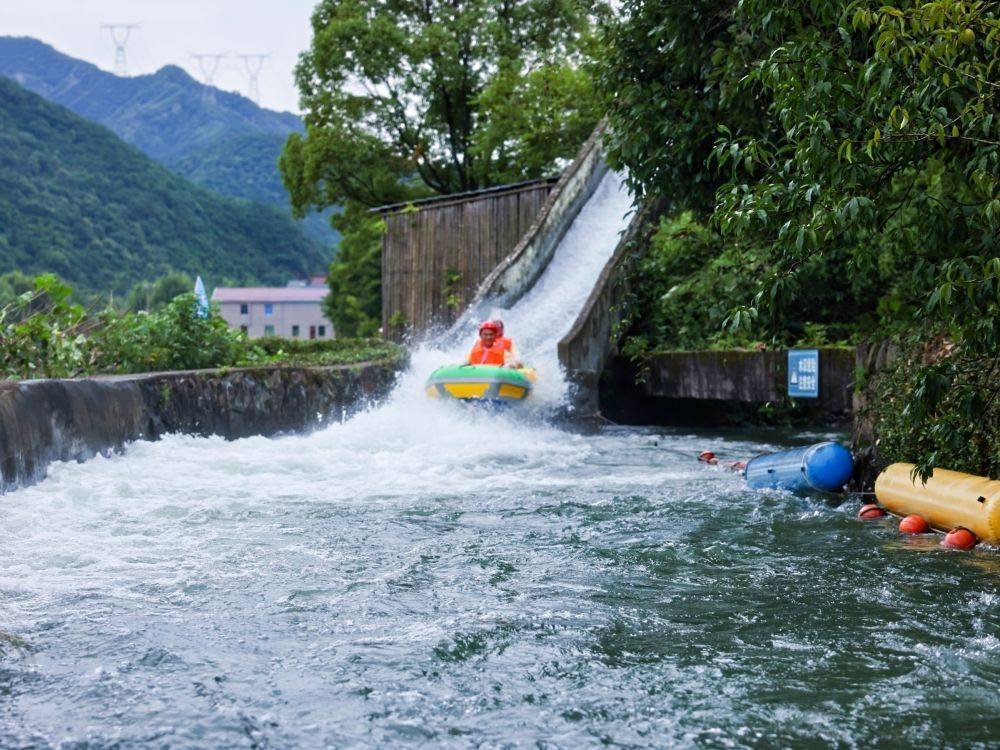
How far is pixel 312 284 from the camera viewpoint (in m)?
95.8

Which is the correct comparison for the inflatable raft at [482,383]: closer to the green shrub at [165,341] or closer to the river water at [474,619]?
the green shrub at [165,341]

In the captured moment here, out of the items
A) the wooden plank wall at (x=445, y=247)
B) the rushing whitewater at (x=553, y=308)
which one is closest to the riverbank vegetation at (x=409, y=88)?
the wooden plank wall at (x=445, y=247)

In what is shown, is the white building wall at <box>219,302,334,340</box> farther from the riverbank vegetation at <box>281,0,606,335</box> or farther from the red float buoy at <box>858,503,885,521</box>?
the red float buoy at <box>858,503,885,521</box>

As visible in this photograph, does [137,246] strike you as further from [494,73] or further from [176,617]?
[176,617]

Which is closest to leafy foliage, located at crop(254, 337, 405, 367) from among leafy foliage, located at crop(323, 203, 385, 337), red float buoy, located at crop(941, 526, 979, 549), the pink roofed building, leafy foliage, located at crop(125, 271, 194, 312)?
red float buoy, located at crop(941, 526, 979, 549)

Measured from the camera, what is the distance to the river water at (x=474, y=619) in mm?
3641

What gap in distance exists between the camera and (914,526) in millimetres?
6855

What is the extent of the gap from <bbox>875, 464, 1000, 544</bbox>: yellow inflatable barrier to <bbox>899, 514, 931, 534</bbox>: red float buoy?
0.11 feet

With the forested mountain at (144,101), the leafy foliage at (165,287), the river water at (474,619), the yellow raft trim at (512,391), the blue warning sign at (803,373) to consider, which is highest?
the forested mountain at (144,101)

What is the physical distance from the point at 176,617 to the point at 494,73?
2475 cm

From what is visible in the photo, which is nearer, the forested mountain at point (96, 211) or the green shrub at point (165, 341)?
the green shrub at point (165, 341)

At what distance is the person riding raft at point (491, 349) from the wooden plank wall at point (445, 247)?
215 inches

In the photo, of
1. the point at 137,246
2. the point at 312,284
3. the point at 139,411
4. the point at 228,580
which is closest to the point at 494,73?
the point at 139,411

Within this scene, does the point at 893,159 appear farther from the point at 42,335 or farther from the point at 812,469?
the point at 42,335
